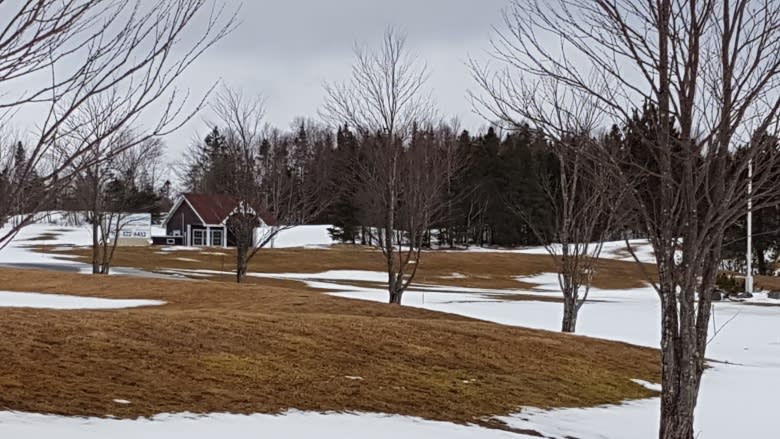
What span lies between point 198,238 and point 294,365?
2278 inches

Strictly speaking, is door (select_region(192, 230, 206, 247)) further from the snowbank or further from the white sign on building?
the snowbank

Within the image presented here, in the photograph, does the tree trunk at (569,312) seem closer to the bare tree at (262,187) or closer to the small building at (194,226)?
the bare tree at (262,187)

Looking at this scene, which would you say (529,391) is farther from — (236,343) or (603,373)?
(236,343)

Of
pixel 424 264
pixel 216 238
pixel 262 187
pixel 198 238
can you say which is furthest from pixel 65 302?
pixel 216 238

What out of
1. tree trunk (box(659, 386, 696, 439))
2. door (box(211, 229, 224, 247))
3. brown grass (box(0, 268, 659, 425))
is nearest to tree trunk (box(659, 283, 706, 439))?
tree trunk (box(659, 386, 696, 439))

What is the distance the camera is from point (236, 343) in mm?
10703

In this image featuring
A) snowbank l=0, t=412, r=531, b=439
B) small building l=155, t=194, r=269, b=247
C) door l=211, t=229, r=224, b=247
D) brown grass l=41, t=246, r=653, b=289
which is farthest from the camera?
door l=211, t=229, r=224, b=247

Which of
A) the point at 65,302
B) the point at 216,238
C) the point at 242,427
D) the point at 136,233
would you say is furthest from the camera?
the point at 216,238

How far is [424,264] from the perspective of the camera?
51938 millimetres

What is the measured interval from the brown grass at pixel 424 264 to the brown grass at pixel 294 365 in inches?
1190

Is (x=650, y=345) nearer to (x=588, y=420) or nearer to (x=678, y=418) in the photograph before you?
(x=588, y=420)

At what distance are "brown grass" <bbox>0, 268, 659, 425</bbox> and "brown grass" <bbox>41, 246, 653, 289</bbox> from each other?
30227 mm

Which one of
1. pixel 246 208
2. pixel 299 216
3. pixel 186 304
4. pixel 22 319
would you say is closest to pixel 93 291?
pixel 186 304

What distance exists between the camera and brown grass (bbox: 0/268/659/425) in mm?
7883
